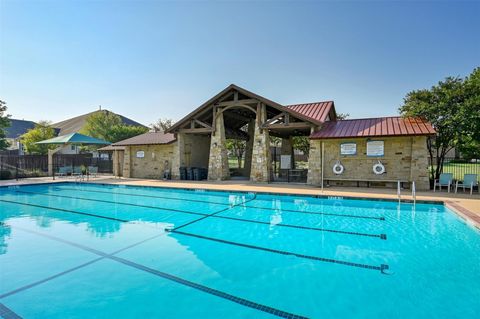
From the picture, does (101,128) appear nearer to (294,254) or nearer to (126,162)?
(126,162)

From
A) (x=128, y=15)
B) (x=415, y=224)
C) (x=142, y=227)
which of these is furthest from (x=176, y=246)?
(x=128, y=15)

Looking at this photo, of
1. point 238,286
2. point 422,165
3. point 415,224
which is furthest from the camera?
point 422,165

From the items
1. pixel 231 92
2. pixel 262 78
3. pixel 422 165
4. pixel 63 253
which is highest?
pixel 262 78

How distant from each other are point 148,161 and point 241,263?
15717 mm

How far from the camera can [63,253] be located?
5113 mm

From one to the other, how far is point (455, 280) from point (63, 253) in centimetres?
699

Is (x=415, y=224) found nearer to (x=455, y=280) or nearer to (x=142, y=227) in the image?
(x=455, y=280)

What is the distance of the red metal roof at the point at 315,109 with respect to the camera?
49.2ft

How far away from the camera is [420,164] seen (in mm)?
11609

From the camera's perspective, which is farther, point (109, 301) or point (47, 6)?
point (47, 6)

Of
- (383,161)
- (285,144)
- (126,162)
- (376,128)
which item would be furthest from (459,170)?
(126,162)

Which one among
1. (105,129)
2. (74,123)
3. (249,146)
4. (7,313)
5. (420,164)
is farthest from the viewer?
(74,123)

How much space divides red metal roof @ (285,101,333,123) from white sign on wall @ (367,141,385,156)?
3.12 m

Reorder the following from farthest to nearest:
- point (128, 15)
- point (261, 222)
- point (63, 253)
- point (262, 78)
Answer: point (262, 78) → point (128, 15) → point (261, 222) → point (63, 253)
